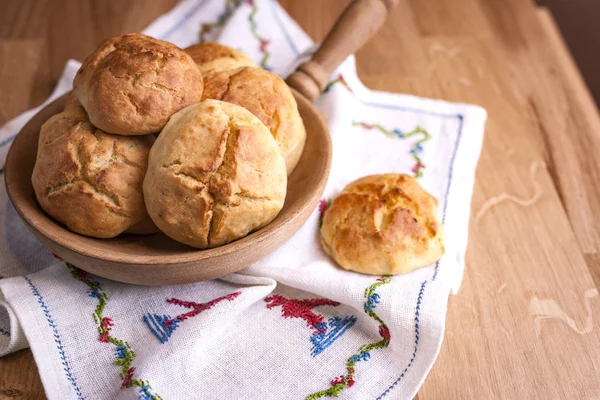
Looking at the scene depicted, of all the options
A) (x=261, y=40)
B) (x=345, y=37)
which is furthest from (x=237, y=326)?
(x=261, y=40)

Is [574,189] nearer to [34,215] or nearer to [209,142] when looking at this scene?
[209,142]

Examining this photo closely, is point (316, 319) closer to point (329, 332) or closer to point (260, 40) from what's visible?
point (329, 332)

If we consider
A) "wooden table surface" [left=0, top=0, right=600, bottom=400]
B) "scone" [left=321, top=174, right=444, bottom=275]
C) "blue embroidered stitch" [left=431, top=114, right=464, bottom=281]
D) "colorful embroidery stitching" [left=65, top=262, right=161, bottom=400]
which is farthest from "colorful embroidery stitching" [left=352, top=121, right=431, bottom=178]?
"colorful embroidery stitching" [left=65, top=262, right=161, bottom=400]

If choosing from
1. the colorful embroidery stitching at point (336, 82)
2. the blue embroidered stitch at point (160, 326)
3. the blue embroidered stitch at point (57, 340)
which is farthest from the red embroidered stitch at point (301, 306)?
the colorful embroidery stitching at point (336, 82)

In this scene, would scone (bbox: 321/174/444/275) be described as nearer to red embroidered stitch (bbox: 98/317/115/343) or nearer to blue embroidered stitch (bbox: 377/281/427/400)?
blue embroidered stitch (bbox: 377/281/427/400)

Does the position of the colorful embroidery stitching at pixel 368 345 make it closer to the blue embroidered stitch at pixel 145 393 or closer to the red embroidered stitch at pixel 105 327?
the blue embroidered stitch at pixel 145 393
